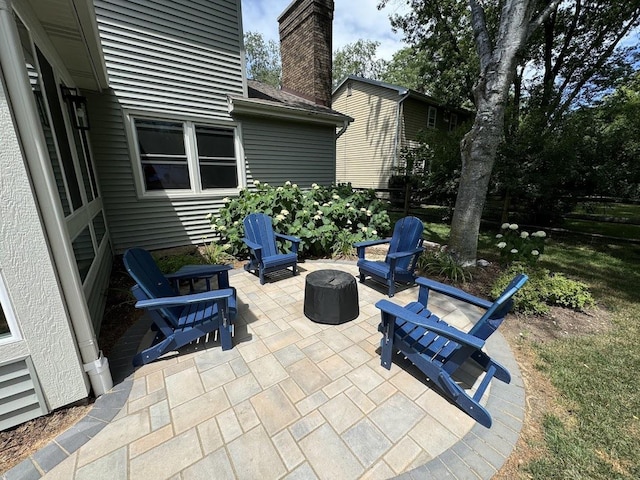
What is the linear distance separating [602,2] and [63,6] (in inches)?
559

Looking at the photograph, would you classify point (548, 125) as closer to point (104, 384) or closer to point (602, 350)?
point (602, 350)

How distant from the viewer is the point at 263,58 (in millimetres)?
25672

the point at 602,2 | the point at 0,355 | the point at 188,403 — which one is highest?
the point at 602,2

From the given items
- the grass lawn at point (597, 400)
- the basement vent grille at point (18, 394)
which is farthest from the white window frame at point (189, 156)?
the grass lawn at point (597, 400)

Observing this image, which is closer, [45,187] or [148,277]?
[45,187]

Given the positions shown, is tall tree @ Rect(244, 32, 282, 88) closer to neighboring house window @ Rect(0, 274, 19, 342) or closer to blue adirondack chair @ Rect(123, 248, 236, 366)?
blue adirondack chair @ Rect(123, 248, 236, 366)

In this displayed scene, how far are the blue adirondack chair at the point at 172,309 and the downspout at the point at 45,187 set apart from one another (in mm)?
336

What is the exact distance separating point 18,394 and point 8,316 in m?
0.51

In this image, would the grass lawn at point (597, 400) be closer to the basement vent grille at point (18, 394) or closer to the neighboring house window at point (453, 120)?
the basement vent grille at point (18, 394)

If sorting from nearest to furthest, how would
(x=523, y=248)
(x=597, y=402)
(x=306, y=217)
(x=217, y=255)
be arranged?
(x=597, y=402)
(x=523, y=248)
(x=217, y=255)
(x=306, y=217)

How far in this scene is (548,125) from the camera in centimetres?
655

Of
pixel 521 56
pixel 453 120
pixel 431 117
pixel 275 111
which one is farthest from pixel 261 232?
pixel 453 120

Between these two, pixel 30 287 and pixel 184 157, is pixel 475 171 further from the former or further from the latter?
pixel 184 157

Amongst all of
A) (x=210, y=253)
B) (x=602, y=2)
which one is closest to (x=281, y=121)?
(x=210, y=253)
